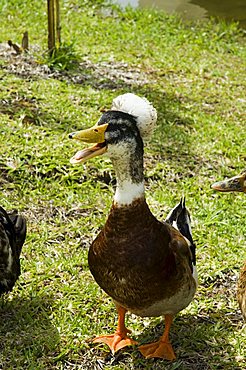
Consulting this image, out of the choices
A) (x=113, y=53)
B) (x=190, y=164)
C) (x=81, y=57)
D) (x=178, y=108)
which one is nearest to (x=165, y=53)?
(x=113, y=53)

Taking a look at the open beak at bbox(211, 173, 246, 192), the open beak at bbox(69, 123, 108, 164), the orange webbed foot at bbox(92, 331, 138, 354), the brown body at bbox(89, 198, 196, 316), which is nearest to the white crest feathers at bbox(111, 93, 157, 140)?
the open beak at bbox(69, 123, 108, 164)

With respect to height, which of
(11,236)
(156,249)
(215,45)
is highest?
(156,249)

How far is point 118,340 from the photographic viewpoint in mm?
3721

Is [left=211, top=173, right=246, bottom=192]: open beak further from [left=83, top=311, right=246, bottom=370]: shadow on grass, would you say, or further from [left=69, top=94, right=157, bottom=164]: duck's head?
[left=83, top=311, right=246, bottom=370]: shadow on grass

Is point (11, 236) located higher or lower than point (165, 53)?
higher

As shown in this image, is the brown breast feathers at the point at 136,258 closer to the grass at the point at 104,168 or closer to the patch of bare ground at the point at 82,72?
the grass at the point at 104,168

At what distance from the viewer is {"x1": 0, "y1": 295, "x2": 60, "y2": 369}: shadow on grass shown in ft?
12.0

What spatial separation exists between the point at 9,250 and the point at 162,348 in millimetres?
950

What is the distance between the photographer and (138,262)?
11.1 ft

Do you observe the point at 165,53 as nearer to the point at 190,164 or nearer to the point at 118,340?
A: the point at 190,164

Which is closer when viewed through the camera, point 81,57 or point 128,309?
point 128,309

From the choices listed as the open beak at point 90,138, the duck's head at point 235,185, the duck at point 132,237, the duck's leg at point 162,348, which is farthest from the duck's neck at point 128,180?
the duck's leg at point 162,348

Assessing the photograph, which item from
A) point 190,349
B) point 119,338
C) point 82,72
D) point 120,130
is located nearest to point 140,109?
point 120,130

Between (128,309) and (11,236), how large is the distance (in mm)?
792
